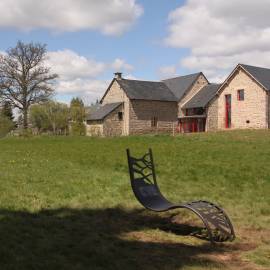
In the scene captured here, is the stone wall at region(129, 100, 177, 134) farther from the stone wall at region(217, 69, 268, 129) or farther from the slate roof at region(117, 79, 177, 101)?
the stone wall at region(217, 69, 268, 129)

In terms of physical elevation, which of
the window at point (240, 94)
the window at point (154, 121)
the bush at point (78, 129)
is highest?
the window at point (240, 94)

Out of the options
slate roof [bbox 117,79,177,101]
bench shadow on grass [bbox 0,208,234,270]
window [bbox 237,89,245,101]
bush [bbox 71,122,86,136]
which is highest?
slate roof [bbox 117,79,177,101]

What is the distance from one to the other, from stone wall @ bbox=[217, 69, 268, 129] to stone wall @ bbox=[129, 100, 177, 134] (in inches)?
327

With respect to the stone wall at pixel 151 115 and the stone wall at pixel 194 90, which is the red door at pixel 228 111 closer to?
the stone wall at pixel 194 90

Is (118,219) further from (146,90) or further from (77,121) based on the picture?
(77,121)

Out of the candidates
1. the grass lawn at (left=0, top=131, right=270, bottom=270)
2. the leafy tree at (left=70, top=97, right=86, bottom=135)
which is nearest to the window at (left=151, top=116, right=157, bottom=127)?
the leafy tree at (left=70, top=97, right=86, bottom=135)

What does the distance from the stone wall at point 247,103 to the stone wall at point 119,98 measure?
10.9 m

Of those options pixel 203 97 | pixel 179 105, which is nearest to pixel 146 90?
pixel 179 105

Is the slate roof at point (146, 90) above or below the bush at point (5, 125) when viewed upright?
above

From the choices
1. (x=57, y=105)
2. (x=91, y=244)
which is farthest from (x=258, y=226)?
(x=57, y=105)

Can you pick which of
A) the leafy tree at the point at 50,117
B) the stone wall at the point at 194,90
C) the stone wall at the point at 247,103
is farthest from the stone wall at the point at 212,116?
the leafy tree at the point at 50,117

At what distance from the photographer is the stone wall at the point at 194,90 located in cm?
5256

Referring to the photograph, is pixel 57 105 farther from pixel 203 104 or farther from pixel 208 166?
pixel 208 166

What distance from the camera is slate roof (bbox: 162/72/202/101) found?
173 feet
